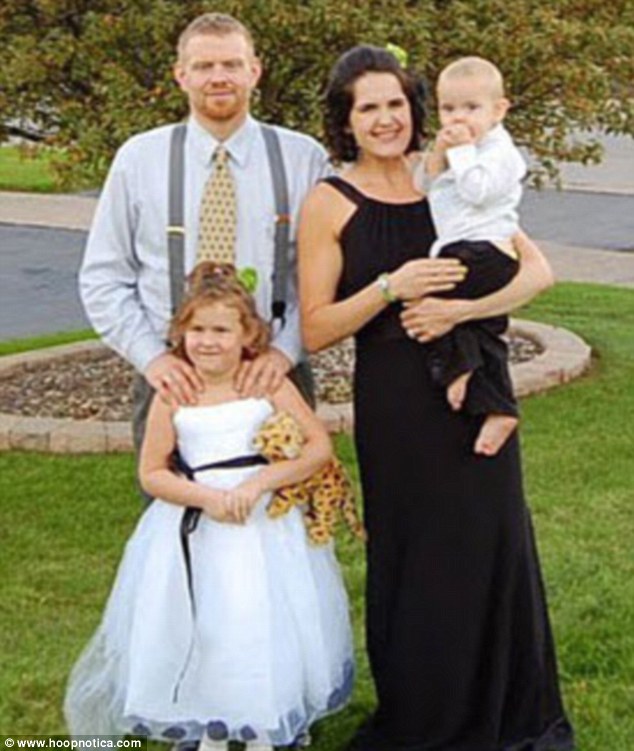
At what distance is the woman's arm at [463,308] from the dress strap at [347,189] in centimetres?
30

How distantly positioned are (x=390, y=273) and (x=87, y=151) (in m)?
4.13

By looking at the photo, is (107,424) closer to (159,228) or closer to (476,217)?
(159,228)

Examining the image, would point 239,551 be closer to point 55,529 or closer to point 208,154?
point 208,154

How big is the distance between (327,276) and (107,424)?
401cm

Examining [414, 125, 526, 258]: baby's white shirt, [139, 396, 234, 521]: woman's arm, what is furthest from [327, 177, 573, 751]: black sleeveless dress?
[139, 396, 234, 521]: woman's arm

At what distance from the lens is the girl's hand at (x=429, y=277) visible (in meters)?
3.93

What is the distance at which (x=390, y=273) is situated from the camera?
13.2 feet

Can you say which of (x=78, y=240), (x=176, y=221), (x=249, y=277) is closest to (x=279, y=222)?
(x=249, y=277)

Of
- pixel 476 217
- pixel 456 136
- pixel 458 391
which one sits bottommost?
pixel 458 391

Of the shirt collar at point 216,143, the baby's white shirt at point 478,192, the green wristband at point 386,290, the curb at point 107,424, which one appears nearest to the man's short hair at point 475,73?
the baby's white shirt at point 478,192

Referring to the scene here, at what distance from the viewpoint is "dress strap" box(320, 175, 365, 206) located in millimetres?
4055

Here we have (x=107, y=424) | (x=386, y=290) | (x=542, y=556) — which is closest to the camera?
(x=386, y=290)

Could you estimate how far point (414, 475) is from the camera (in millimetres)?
4164

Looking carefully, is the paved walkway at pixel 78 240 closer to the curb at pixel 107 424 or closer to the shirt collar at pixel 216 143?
the curb at pixel 107 424
